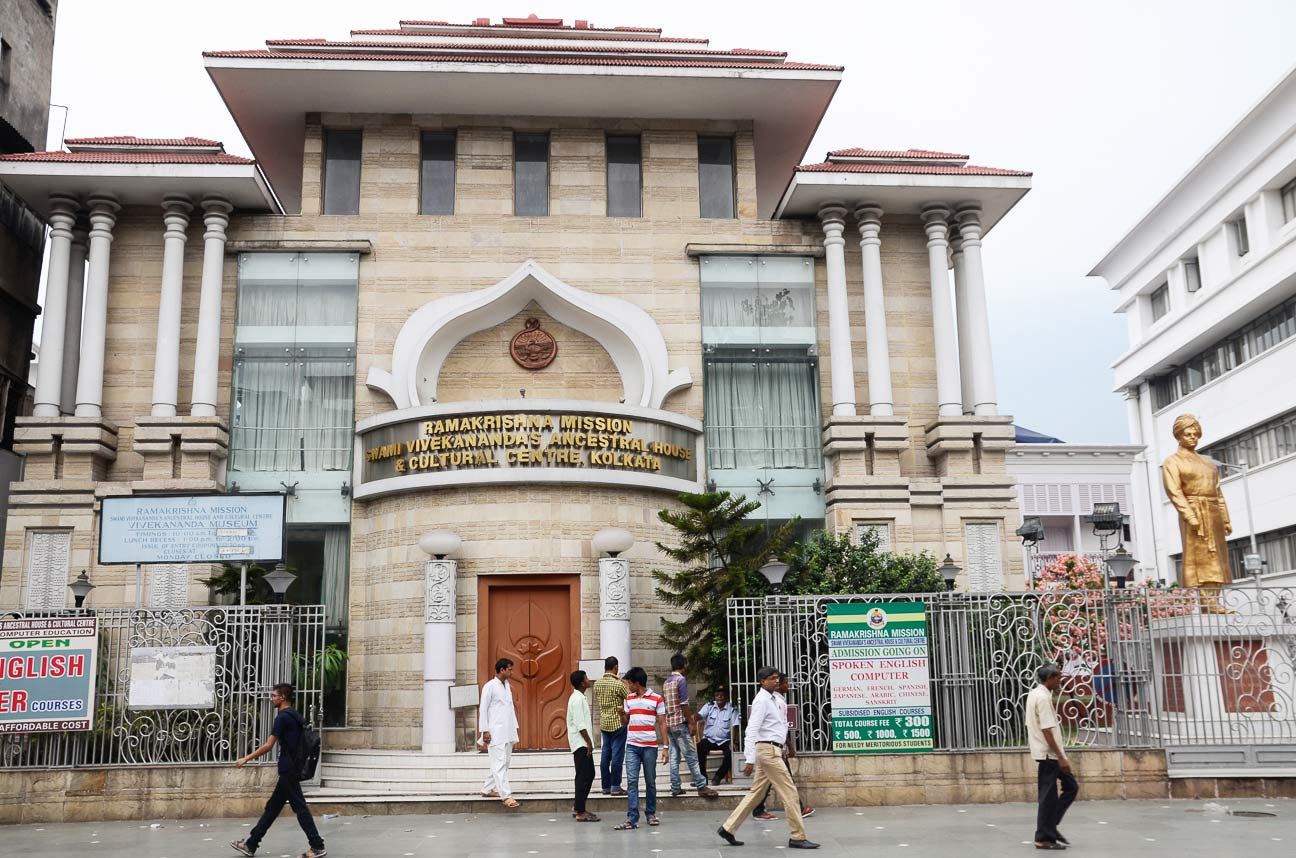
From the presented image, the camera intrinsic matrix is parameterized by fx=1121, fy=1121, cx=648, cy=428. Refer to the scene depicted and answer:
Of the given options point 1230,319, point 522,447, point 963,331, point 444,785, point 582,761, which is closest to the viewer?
point 582,761

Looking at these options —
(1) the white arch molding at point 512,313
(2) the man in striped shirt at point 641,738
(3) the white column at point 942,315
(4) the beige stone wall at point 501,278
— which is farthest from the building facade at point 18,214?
(3) the white column at point 942,315

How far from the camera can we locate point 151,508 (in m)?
15.8

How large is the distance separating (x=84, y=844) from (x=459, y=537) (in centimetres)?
709

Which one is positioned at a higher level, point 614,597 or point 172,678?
point 614,597

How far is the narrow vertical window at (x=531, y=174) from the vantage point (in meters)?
21.7

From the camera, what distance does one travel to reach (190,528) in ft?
51.6

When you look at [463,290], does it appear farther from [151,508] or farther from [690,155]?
[151,508]

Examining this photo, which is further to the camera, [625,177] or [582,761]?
[625,177]

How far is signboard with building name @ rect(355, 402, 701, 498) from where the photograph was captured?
705 inches

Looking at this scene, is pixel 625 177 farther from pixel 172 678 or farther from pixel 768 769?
pixel 768 769

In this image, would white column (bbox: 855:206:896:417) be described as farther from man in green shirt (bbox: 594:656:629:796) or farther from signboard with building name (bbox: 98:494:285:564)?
signboard with building name (bbox: 98:494:285:564)

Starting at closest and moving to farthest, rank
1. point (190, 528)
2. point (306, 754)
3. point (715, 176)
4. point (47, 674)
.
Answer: point (306, 754) < point (47, 674) < point (190, 528) < point (715, 176)

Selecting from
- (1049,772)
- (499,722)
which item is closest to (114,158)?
(499,722)

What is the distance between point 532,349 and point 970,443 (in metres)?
8.23
